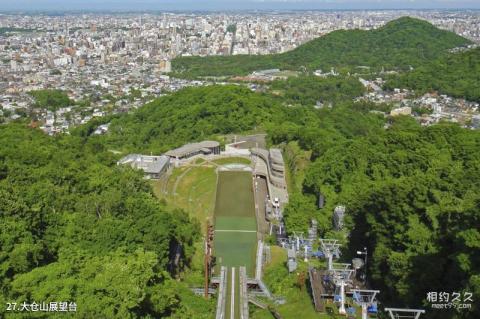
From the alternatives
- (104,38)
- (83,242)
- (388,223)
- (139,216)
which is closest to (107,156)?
(139,216)

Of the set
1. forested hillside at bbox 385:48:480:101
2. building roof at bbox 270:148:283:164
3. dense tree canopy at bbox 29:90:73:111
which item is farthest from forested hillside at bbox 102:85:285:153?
forested hillside at bbox 385:48:480:101

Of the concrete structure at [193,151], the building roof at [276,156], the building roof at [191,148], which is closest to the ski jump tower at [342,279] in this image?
the building roof at [276,156]

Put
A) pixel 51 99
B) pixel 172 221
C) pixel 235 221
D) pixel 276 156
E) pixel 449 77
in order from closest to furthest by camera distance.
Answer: pixel 172 221, pixel 235 221, pixel 276 156, pixel 51 99, pixel 449 77

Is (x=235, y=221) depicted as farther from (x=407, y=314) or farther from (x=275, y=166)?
(x=407, y=314)

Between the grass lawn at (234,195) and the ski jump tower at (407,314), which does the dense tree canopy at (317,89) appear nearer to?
the grass lawn at (234,195)

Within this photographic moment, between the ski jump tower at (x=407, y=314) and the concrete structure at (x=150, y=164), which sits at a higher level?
the ski jump tower at (x=407, y=314)

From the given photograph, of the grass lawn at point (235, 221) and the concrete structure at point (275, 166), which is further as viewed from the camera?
the concrete structure at point (275, 166)

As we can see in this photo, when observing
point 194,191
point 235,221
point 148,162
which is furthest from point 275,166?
point 148,162

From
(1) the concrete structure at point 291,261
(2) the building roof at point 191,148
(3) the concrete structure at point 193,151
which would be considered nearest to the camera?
(1) the concrete structure at point 291,261
